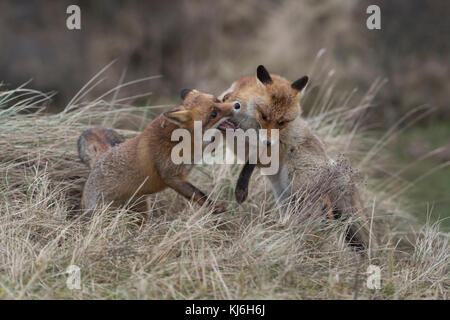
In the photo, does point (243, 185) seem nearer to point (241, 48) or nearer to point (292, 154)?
point (292, 154)

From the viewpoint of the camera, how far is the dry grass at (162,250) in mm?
4391

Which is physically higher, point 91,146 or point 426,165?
point 91,146

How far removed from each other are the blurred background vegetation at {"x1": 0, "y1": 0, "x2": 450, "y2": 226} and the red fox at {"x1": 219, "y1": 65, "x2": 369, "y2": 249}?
17.5 feet

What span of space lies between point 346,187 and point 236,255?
1465 mm

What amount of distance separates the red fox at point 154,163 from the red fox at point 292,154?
26 centimetres

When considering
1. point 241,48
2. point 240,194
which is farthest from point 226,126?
point 241,48

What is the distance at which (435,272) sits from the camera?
5.16m

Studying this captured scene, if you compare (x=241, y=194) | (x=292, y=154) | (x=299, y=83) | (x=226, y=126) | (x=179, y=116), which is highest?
(x=299, y=83)

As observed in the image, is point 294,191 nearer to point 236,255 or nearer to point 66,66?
point 236,255

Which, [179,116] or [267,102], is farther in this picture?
[267,102]

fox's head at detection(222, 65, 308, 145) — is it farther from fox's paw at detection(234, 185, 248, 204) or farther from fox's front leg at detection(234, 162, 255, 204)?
fox's paw at detection(234, 185, 248, 204)

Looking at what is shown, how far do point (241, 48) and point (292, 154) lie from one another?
10.8 meters

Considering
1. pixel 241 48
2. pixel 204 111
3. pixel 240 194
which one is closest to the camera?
pixel 204 111

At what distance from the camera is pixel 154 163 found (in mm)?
5613
